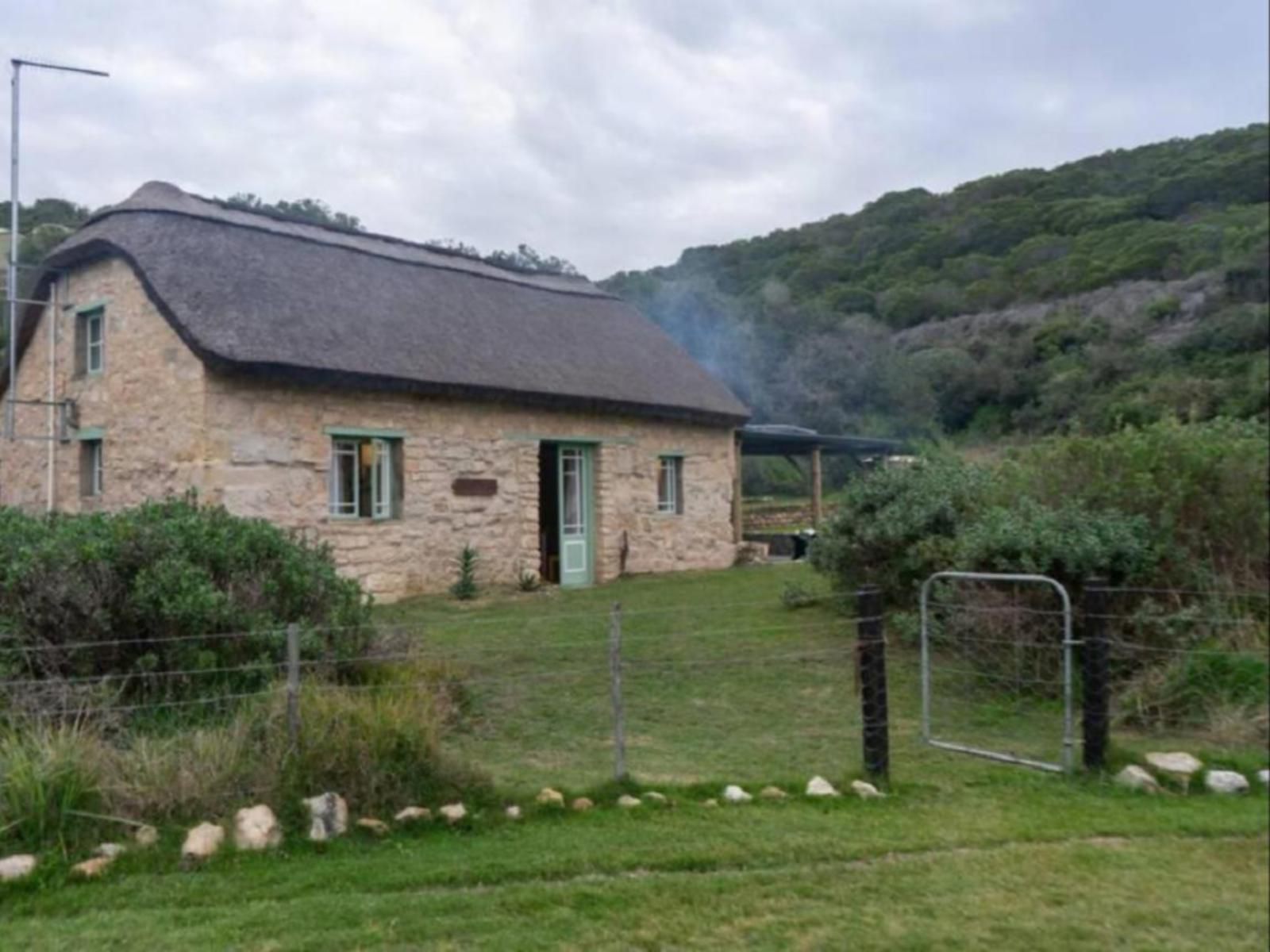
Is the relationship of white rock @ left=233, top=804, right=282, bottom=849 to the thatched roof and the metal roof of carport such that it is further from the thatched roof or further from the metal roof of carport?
the metal roof of carport

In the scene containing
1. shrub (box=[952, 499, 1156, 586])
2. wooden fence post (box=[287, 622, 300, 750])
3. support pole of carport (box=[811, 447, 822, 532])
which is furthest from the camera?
support pole of carport (box=[811, 447, 822, 532])

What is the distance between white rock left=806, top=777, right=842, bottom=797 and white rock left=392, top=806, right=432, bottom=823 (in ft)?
5.56

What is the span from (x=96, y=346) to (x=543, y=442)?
5365 mm

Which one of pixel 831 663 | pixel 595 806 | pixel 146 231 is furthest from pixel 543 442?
pixel 595 806

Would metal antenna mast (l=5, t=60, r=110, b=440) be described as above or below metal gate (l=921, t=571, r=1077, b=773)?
above

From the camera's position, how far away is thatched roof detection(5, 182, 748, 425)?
10.6 m

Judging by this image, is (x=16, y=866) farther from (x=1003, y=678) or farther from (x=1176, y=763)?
(x=1003, y=678)

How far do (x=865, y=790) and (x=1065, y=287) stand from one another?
277 centimetres

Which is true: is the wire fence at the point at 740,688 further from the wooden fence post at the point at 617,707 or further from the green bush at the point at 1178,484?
the green bush at the point at 1178,484

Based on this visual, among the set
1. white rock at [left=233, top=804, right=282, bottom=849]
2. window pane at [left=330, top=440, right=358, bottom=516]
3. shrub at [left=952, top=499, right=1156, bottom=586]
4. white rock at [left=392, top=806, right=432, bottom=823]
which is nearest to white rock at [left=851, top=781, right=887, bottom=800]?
white rock at [left=392, top=806, right=432, bottom=823]

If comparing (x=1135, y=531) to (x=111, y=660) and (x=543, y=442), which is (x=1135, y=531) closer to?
(x=111, y=660)

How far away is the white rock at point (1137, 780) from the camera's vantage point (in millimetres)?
4633

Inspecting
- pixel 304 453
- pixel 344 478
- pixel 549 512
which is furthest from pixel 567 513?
pixel 304 453

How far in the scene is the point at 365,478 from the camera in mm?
11633
